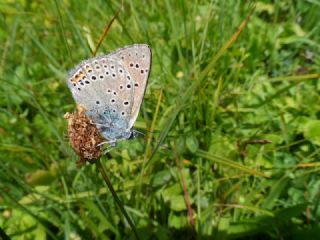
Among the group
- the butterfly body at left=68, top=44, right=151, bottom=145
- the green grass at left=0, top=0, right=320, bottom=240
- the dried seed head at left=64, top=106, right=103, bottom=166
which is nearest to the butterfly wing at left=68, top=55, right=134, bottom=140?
the butterfly body at left=68, top=44, right=151, bottom=145

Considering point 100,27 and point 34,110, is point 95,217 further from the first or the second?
point 100,27

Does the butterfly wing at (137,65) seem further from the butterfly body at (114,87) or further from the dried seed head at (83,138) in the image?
the dried seed head at (83,138)

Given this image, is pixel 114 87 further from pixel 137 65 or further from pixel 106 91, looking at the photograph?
pixel 137 65

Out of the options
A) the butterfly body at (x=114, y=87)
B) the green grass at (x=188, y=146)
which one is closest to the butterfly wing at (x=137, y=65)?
the butterfly body at (x=114, y=87)

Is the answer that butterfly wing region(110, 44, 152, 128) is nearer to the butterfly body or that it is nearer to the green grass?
the butterfly body

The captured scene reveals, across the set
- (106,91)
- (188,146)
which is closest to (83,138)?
(106,91)
